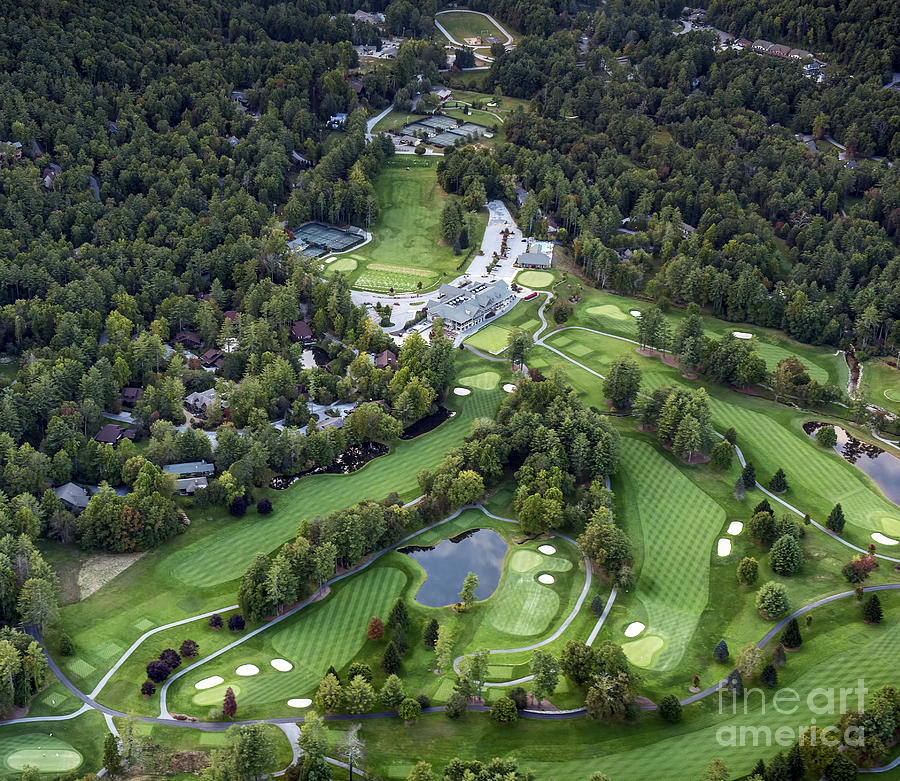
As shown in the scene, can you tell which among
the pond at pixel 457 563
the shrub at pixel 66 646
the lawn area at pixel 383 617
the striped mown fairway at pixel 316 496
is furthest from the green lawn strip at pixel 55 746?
the pond at pixel 457 563

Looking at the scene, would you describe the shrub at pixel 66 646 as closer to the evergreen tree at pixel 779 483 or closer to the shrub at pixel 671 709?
the shrub at pixel 671 709

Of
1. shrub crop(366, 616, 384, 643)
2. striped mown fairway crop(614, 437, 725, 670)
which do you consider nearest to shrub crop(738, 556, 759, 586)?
striped mown fairway crop(614, 437, 725, 670)

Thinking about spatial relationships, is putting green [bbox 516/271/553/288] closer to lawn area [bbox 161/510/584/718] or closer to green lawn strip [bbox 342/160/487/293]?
green lawn strip [bbox 342/160/487/293]

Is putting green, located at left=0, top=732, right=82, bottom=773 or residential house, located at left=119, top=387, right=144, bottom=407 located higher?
residential house, located at left=119, top=387, right=144, bottom=407

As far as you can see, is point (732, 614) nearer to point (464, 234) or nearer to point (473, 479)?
point (473, 479)

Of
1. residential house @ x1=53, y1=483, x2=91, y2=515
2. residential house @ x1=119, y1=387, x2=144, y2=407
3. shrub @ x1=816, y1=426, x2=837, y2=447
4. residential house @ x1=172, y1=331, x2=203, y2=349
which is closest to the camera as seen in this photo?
residential house @ x1=53, y1=483, x2=91, y2=515

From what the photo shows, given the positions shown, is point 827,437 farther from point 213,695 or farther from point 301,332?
point 213,695

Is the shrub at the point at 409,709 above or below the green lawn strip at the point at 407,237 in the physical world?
below
